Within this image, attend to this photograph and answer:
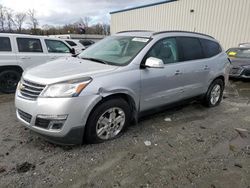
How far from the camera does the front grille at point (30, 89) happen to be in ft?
9.78

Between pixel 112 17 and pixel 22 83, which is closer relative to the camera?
pixel 22 83

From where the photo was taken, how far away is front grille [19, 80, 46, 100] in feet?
9.78

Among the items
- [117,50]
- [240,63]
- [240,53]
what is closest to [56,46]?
[117,50]

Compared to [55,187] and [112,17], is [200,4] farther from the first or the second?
[55,187]

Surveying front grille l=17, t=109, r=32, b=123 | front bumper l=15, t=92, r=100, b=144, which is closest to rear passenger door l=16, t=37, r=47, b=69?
front grille l=17, t=109, r=32, b=123

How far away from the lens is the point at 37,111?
2924mm

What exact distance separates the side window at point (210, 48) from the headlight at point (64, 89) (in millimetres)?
3215

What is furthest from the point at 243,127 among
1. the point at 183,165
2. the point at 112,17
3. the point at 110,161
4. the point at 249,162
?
the point at 112,17

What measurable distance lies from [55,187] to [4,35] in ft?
17.1

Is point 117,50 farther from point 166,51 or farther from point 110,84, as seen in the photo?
point 110,84

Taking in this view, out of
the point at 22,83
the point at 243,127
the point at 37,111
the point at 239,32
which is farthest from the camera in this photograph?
the point at 239,32

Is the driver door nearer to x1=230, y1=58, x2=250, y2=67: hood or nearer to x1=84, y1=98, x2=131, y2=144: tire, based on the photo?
x1=84, y1=98, x2=131, y2=144: tire

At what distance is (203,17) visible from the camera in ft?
51.1

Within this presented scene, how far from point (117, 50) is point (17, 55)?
3.76 metres
